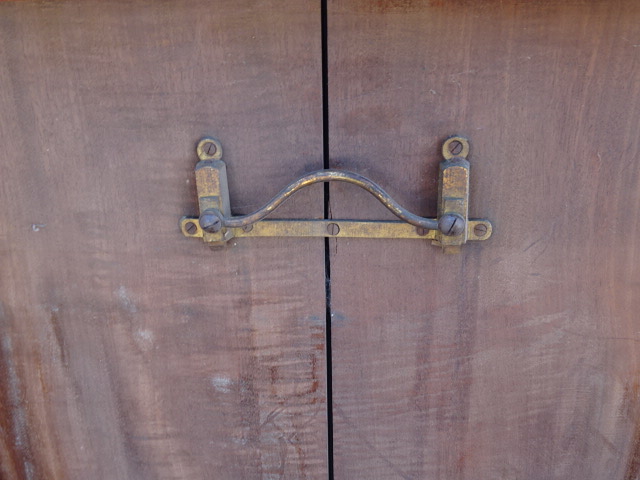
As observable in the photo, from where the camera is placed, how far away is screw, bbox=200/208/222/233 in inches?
19.9

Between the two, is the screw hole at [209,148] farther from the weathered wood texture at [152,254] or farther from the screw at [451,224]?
the screw at [451,224]

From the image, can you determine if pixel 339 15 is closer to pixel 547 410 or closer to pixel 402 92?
pixel 402 92

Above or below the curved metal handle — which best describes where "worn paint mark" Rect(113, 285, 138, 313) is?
below

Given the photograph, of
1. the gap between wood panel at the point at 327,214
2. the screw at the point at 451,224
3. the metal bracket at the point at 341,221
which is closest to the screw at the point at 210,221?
the metal bracket at the point at 341,221

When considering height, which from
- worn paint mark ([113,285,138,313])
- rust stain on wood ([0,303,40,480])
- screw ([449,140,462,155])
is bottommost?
rust stain on wood ([0,303,40,480])

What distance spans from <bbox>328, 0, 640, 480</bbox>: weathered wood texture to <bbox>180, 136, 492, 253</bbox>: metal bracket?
16 mm

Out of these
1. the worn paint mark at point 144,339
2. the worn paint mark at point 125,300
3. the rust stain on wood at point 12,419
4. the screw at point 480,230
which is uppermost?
the screw at point 480,230

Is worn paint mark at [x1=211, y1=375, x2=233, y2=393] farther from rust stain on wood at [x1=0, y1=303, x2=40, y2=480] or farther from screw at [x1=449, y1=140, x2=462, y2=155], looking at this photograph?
screw at [x1=449, y1=140, x2=462, y2=155]

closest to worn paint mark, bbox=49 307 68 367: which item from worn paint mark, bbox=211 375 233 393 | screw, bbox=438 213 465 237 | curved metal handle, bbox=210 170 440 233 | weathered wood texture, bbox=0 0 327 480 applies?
weathered wood texture, bbox=0 0 327 480

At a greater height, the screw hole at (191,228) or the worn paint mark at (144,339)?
the screw hole at (191,228)

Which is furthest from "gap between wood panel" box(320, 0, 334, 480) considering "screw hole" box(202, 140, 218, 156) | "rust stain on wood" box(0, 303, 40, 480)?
"rust stain on wood" box(0, 303, 40, 480)

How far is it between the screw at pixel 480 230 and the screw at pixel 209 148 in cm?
27

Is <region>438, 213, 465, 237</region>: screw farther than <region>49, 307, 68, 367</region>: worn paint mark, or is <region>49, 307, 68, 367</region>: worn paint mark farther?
<region>49, 307, 68, 367</region>: worn paint mark

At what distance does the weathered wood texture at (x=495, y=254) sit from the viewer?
48 centimetres
